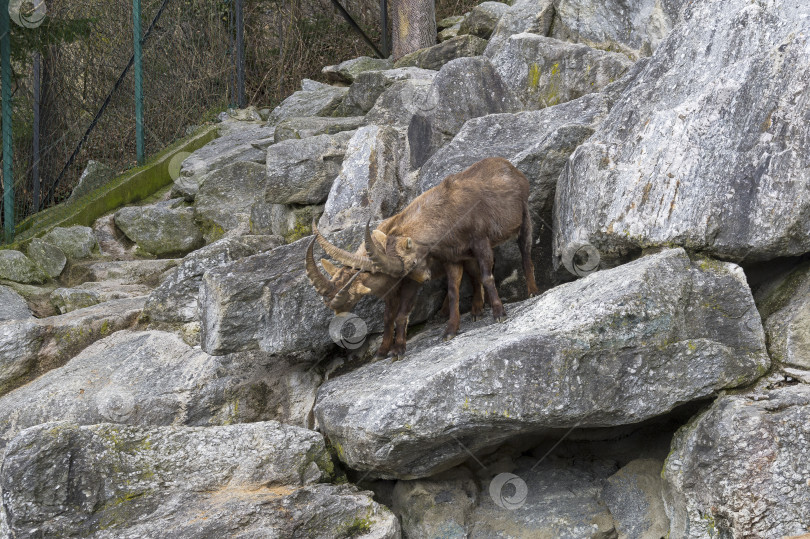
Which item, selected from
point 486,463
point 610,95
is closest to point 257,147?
point 610,95

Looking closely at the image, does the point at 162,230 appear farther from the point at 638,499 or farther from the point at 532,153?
the point at 638,499

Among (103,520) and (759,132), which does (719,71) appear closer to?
(759,132)

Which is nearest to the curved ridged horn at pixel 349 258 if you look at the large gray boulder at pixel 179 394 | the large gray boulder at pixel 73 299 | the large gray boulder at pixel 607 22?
the large gray boulder at pixel 179 394

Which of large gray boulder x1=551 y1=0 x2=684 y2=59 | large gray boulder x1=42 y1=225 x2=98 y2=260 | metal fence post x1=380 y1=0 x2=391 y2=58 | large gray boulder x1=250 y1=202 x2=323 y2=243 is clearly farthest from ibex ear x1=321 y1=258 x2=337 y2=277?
metal fence post x1=380 y1=0 x2=391 y2=58

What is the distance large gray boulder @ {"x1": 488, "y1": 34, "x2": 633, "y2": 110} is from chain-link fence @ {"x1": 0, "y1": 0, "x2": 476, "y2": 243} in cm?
562

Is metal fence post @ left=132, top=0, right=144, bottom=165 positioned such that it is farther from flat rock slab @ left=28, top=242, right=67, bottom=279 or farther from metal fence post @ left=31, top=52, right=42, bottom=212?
flat rock slab @ left=28, top=242, right=67, bottom=279

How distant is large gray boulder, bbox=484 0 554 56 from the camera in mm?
11352

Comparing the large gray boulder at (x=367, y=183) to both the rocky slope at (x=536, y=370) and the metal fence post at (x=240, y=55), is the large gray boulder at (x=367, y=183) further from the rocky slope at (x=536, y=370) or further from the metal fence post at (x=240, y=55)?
the metal fence post at (x=240, y=55)

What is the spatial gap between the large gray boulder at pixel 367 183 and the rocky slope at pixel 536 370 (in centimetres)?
7

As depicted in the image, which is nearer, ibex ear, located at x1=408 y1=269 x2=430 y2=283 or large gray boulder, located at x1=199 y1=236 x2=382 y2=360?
ibex ear, located at x1=408 y1=269 x2=430 y2=283

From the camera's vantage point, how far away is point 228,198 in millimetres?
10805

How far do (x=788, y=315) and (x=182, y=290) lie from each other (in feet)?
17.2

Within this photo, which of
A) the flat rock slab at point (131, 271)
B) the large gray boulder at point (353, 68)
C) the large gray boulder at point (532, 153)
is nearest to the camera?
the large gray boulder at point (532, 153)

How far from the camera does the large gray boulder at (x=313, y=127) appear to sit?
35.6 ft
